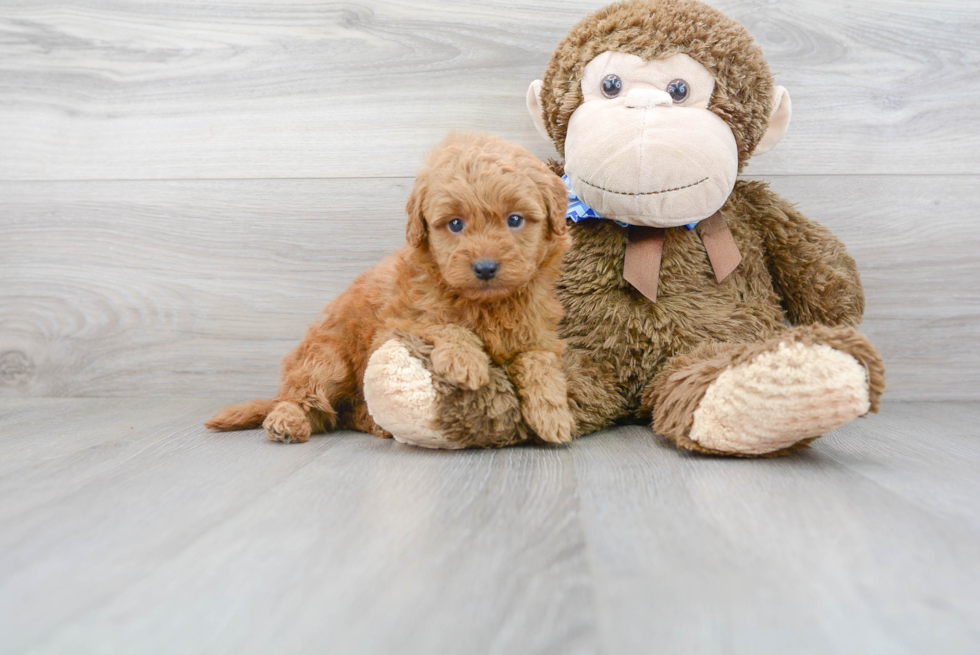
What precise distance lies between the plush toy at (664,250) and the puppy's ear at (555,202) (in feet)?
0.37

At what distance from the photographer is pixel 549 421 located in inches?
33.2

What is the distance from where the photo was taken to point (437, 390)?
83 centimetres

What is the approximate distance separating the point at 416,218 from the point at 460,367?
0.19 metres

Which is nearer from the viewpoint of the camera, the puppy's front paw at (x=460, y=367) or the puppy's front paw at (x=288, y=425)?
the puppy's front paw at (x=460, y=367)

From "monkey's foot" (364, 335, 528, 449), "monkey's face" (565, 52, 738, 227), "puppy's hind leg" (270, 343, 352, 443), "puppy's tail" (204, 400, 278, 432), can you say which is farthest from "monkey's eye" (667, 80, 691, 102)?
"puppy's tail" (204, 400, 278, 432)

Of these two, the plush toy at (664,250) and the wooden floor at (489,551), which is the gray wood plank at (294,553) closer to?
the wooden floor at (489,551)

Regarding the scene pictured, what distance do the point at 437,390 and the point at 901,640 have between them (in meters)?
0.52

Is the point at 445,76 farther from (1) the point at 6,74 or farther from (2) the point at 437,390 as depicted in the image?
(1) the point at 6,74

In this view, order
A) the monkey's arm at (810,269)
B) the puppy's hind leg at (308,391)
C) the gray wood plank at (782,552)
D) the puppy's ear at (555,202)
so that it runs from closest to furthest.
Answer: the gray wood plank at (782,552), the puppy's ear at (555,202), the puppy's hind leg at (308,391), the monkey's arm at (810,269)

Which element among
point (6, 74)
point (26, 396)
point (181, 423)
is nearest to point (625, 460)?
point (181, 423)

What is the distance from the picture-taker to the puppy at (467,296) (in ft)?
2.67

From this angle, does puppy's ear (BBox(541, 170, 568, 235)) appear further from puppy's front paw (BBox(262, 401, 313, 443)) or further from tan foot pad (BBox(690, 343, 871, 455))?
puppy's front paw (BBox(262, 401, 313, 443))

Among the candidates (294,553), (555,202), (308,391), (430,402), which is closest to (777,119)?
(555,202)

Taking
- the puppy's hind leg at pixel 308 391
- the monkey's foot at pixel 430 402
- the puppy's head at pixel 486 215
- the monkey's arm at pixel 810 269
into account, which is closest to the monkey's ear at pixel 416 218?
the puppy's head at pixel 486 215
